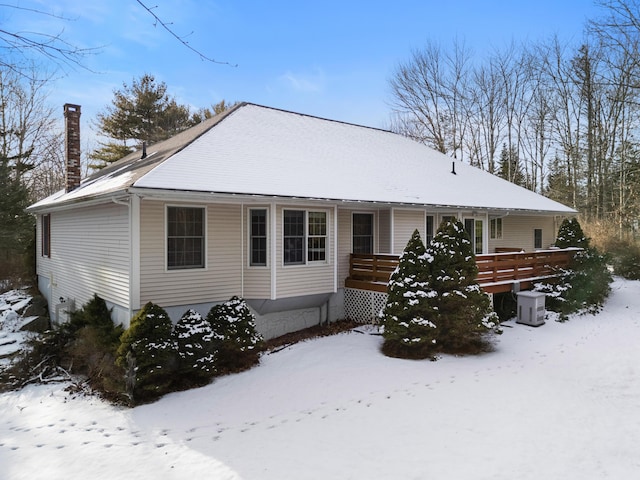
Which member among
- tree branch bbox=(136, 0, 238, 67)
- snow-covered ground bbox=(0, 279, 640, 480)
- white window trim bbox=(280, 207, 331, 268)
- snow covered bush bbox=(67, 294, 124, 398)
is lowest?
snow-covered ground bbox=(0, 279, 640, 480)

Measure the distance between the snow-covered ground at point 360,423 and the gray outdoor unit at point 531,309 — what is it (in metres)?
2.43

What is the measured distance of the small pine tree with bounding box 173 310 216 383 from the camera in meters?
8.56

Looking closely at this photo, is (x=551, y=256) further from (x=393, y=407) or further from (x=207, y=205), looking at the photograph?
(x=207, y=205)

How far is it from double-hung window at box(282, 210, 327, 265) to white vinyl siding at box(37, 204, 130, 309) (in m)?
3.99

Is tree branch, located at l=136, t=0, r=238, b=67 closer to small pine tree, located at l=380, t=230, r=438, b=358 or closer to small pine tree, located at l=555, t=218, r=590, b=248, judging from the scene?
small pine tree, located at l=380, t=230, r=438, b=358

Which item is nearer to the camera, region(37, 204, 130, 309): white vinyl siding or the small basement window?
region(37, 204, 130, 309): white vinyl siding

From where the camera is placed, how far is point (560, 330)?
12.0 m

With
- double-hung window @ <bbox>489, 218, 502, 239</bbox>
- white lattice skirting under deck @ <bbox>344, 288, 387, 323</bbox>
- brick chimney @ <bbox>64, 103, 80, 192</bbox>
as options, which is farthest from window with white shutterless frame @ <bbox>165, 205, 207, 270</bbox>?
double-hung window @ <bbox>489, 218, 502, 239</bbox>

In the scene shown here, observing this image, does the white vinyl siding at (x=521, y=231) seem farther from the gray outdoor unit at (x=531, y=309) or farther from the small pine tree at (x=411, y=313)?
the small pine tree at (x=411, y=313)

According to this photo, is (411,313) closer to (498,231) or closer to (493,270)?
(493,270)

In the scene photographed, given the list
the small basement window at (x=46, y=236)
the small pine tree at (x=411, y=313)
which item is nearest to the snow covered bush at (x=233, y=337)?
the small pine tree at (x=411, y=313)

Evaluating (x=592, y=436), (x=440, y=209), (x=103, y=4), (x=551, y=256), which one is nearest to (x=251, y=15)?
(x=103, y=4)

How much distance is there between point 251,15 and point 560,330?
11.7 metres

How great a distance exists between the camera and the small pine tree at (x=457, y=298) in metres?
9.75
